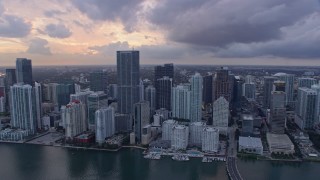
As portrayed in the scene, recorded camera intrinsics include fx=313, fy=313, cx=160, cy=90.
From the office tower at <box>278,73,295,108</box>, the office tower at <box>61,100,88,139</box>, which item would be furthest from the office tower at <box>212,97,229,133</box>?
the office tower at <box>278,73,295,108</box>

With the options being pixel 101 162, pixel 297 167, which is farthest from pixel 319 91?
pixel 101 162

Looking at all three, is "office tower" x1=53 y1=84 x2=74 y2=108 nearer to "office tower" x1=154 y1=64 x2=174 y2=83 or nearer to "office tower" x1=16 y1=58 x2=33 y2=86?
"office tower" x1=16 y1=58 x2=33 y2=86

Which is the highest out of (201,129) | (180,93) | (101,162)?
(180,93)

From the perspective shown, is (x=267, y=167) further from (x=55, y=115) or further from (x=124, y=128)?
(x=55, y=115)

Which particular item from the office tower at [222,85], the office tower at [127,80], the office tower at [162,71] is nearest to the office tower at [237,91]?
the office tower at [222,85]

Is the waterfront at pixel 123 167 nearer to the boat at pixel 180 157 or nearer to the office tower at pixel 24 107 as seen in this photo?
the boat at pixel 180 157

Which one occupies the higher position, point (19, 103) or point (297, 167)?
point (19, 103)

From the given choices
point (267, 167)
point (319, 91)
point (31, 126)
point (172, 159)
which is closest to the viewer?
point (267, 167)

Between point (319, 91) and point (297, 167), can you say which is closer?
point (297, 167)
